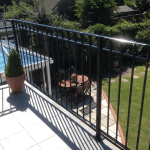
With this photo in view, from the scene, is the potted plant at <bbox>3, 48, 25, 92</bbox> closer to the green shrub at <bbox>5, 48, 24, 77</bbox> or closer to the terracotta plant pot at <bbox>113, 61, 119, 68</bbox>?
the green shrub at <bbox>5, 48, 24, 77</bbox>

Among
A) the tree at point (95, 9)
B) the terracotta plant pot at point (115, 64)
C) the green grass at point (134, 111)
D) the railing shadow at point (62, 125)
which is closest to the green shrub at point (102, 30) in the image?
the terracotta plant pot at point (115, 64)

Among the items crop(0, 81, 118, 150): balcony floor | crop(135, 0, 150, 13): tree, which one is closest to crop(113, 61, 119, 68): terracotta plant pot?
crop(0, 81, 118, 150): balcony floor

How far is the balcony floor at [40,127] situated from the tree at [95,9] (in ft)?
53.6

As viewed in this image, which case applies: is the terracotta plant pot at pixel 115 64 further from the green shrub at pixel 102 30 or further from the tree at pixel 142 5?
the tree at pixel 142 5

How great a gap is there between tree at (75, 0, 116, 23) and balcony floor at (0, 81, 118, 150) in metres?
16.4

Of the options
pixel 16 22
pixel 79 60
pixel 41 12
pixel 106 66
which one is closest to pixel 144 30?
pixel 106 66

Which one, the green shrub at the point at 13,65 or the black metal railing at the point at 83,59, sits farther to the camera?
the green shrub at the point at 13,65

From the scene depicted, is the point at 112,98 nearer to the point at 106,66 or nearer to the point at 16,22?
the point at 106,66

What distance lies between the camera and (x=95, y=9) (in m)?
18.2

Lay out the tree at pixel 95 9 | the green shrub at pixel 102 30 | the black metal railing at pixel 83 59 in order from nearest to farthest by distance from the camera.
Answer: the black metal railing at pixel 83 59
the green shrub at pixel 102 30
the tree at pixel 95 9

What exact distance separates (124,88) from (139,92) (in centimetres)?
91

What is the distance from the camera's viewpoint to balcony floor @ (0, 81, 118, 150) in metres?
2.39

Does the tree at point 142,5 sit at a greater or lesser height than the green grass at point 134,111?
greater

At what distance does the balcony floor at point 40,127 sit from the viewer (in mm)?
2395
